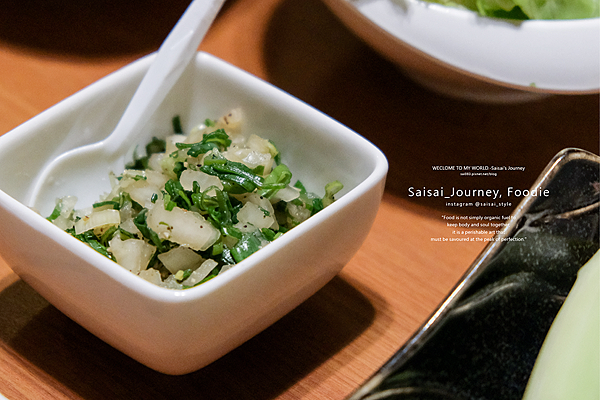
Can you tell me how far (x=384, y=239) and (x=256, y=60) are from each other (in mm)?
641

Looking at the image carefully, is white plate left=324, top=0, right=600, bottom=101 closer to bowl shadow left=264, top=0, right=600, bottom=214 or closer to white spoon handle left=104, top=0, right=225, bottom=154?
bowl shadow left=264, top=0, right=600, bottom=214

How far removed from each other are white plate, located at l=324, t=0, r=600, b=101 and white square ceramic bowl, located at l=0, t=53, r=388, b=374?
0.26 metres

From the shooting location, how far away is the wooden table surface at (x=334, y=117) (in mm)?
822

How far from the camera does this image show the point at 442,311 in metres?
0.70

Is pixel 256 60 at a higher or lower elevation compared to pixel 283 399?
higher

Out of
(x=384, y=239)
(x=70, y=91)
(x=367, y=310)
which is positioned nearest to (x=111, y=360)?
(x=367, y=310)

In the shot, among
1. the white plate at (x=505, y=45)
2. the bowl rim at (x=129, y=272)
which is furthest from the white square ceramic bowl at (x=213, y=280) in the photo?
the white plate at (x=505, y=45)

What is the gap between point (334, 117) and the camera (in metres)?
1.33

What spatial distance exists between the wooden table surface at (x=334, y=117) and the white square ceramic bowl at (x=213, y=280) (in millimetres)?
71

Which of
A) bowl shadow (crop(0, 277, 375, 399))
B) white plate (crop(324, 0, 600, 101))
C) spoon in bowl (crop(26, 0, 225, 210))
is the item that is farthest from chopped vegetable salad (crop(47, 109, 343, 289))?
white plate (crop(324, 0, 600, 101))

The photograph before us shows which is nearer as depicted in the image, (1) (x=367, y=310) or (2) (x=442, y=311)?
(2) (x=442, y=311)

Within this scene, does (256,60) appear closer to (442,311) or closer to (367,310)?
(367,310)

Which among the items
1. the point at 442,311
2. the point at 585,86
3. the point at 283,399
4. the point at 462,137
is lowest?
the point at 283,399

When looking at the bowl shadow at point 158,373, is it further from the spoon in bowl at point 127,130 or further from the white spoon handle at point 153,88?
the white spoon handle at point 153,88
